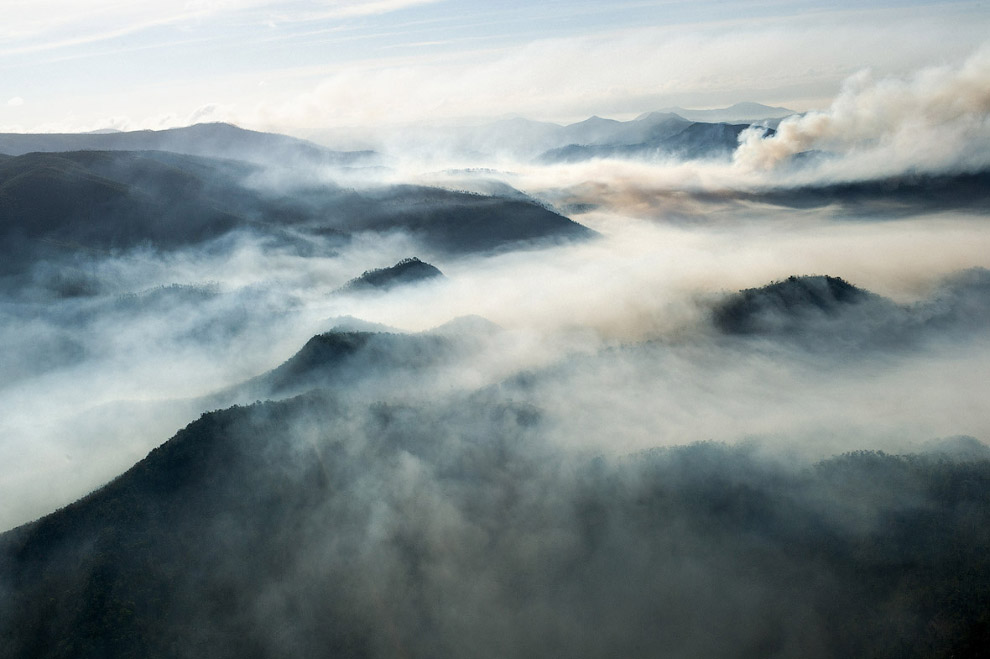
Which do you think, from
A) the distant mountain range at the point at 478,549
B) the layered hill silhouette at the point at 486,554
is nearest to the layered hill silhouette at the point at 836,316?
the distant mountain range at the point at 478,549

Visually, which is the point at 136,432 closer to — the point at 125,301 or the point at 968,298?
the point at 125,301

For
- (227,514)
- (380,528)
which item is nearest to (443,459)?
(380,528)

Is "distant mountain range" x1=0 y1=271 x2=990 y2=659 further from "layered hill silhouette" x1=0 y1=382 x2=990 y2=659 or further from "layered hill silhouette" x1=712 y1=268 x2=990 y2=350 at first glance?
"layered hill silhouette" x1=712 y1=268 x2=990 y2=350

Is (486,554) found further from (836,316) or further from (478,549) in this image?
(836,316)

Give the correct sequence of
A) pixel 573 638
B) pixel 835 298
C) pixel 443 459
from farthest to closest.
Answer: pixel 835 298 < pixel 443 459 < pixel 573 638

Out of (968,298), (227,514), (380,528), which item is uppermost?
(227,514)

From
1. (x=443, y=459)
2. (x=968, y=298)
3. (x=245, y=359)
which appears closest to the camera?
(x=443, y=459)

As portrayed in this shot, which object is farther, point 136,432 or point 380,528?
point 136,432

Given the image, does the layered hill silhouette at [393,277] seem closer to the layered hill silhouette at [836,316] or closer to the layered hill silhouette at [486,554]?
the layered hill silhouette at [836,316]

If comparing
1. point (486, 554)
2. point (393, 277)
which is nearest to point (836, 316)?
point (393, 277)

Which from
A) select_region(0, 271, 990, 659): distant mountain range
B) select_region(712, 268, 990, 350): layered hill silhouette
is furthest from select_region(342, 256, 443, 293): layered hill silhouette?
select_region(0, 271, 990, 659): distant mountain range

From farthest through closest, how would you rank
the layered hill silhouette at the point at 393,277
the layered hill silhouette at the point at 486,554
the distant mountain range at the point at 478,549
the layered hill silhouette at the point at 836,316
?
1. the layered hill silhouette at the point at 393,277
2. the layered hill silhouette at the point at 836,316
3. the distant mountain range at the point at 478,549
4. the layered hill silhouette at the point at 486,554
